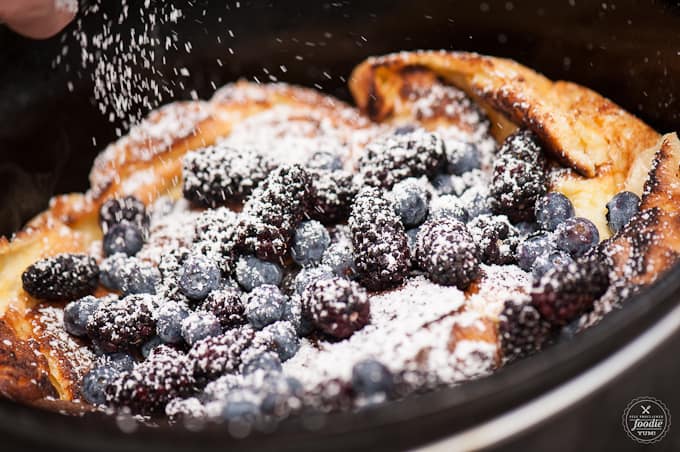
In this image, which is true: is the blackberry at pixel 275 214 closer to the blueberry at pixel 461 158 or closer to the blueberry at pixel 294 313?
the blueberry at pixel 294 313

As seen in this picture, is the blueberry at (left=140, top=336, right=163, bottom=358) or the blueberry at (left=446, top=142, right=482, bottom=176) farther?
the blueberry at (left=446, top=142, right=482, bottom=176)

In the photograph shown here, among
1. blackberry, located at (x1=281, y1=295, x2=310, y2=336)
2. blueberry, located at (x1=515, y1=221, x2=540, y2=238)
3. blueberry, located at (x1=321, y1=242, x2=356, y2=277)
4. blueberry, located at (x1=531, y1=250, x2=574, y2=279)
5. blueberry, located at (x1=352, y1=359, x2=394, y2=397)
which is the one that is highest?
blueberry, located at (x1=515, y1=221, x2=540, y2=238)

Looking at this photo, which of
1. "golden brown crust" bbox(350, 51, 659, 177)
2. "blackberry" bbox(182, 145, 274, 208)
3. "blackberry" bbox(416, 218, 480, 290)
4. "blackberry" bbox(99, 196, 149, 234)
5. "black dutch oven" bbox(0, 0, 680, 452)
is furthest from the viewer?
"blackberry" bbox(99, 196, 149, 234)

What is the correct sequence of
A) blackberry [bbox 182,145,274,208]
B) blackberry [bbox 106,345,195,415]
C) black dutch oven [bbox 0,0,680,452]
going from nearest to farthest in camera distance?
black dutch oven [bbox 0,0,680,452] < blackberry [bbox 106,345,195,415] < blackberry [bbox 182,145,274,208]

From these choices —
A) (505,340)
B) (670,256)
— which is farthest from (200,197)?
(670,256)

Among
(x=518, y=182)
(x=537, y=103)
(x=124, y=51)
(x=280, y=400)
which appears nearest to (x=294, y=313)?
(x=280, y=400)

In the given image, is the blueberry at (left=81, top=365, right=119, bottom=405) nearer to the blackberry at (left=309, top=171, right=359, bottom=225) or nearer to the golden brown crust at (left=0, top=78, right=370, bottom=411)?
the golden brown crust at (left=0, top=78, right=370, bottom=411)

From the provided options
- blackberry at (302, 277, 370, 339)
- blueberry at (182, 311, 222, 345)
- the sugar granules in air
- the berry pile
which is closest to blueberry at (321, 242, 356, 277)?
the berry pile

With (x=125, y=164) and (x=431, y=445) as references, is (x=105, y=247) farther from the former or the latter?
(x=431, y=445)
